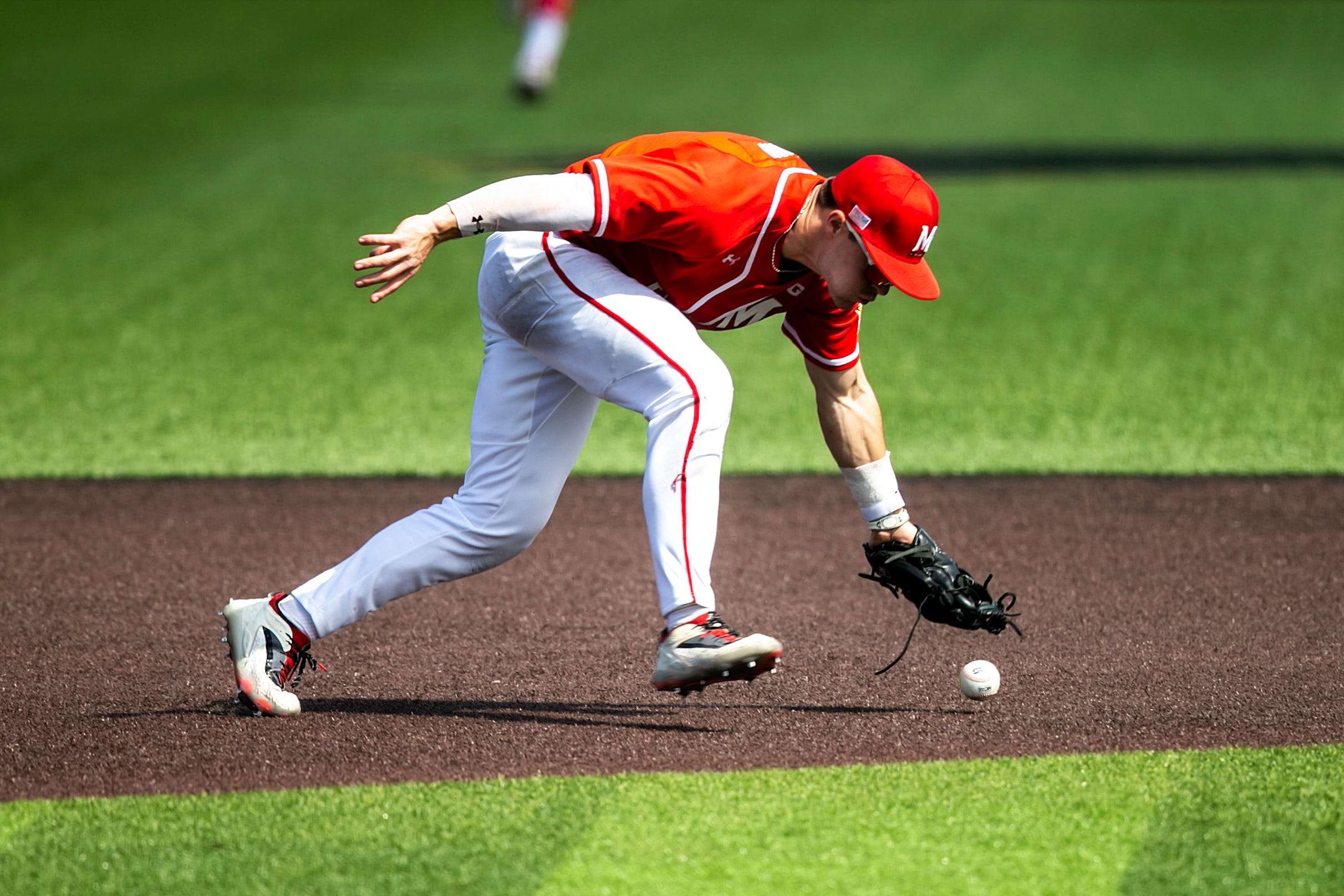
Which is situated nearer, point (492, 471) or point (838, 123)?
point (492, 471)

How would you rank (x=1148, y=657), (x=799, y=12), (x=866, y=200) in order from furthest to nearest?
1. (x=799, y=12)
2. (x=1148, y=657)
3. (x=866, y=200)

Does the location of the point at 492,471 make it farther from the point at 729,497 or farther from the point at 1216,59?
the point at 1216,59

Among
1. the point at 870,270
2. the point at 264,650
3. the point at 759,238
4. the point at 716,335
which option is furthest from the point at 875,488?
the point at 716,335

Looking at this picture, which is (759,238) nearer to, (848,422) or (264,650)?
(848,422)

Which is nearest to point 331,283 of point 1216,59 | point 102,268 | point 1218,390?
point 102,268

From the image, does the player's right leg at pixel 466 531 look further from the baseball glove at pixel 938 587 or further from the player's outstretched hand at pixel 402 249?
the baseball glove at pixel 938 587

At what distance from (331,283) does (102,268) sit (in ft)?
5.76

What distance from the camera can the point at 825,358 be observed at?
178 inches

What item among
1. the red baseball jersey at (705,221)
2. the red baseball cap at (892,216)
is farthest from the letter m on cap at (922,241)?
the red baseball jersey at (705,221)

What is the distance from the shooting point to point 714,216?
156 inches

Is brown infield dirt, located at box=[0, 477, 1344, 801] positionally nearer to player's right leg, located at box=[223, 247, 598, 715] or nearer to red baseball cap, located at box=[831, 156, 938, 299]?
player's right leg, located at box=[223, 247, 598, 715]

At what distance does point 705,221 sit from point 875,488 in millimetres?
1084

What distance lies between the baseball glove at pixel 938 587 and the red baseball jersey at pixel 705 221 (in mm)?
756

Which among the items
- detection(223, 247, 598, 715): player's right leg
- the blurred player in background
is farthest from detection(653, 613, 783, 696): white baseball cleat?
the blurred player in background
